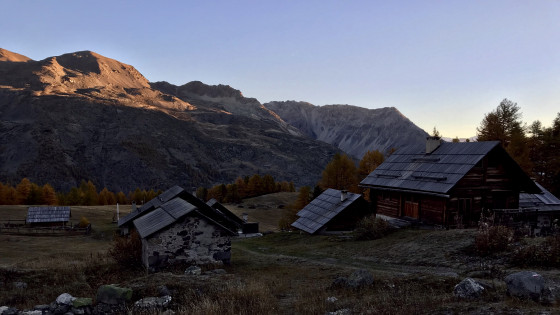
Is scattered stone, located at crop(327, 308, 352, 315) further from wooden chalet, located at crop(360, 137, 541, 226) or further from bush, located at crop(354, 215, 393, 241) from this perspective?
wooden chalet, located at crop(360, 137, 541, 226)

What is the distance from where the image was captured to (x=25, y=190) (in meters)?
90.5

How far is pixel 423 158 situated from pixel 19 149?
195m

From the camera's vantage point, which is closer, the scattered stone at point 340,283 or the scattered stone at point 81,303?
the scattered stone at point 81,303

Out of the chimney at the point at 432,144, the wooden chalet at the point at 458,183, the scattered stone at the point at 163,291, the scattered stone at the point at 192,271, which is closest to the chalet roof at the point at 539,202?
the wooden chalet at the point at 458,183

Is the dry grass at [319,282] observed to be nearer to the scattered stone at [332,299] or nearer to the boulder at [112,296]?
the scattered stone at [332,299]

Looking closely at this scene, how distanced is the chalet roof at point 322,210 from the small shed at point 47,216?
1563 inches

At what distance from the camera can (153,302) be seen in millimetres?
10734

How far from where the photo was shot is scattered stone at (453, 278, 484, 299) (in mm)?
9297

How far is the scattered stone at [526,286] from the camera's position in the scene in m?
8.54

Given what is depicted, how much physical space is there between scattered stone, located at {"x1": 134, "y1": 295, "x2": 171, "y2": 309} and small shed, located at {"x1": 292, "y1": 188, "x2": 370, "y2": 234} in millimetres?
21752

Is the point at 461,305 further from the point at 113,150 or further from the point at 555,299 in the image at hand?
the point at 113,150

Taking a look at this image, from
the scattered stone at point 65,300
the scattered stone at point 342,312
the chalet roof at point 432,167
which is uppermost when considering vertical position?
the chalet roof at point 432,167

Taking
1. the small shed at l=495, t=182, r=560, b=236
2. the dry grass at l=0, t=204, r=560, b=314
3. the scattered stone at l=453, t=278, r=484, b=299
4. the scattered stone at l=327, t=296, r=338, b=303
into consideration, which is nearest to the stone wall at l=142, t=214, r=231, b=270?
the dry grass at l=0, t=204, r=560, b=314

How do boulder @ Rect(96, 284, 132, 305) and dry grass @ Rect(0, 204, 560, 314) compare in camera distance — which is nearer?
dry grass @ Rect(0, 204, 560, 314)
